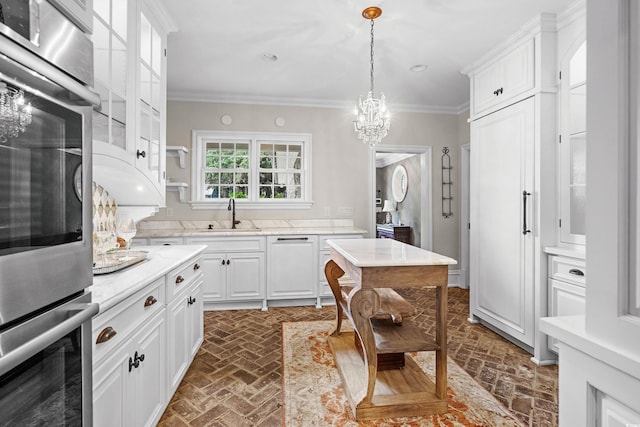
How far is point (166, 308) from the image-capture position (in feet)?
6.10

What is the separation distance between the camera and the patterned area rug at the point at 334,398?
6.06 feet

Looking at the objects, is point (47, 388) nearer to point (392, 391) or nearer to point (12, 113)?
point (12, 113)

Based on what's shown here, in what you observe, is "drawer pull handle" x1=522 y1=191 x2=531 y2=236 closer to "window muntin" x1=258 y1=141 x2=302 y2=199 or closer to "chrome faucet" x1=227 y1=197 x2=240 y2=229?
"window muntin" x1=258 y1=141 x2=302 y2=199

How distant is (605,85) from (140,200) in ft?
9.50

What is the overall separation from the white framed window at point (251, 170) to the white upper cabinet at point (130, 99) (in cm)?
178

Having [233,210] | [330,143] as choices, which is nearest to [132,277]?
[233,210]

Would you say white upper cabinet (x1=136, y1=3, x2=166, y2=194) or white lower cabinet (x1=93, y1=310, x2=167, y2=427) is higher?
white upper cabinet (x1=136, y1=3, x2=166, y2=194)

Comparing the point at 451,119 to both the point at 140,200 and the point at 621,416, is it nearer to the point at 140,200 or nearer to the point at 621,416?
the point at 140,200

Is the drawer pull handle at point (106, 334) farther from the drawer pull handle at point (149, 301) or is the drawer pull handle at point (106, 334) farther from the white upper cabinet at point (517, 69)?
the white upper cabinet at point (517, 69)

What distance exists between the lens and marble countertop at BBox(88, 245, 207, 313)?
1.23 m

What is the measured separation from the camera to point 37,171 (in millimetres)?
700

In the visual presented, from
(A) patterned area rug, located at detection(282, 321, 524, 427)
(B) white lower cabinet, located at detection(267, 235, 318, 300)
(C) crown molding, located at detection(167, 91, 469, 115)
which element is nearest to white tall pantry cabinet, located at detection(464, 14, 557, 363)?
(A) patterned area rug, located at detection(282, 321, 524, 427)

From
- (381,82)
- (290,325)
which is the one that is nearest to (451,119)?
(381,82)

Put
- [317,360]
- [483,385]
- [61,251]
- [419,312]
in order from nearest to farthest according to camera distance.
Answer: [61,251] → [483,385] → [317,360] → [419,312]
